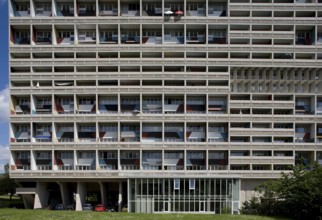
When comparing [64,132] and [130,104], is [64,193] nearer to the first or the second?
[64,132]

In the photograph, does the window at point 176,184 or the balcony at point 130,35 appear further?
the balcony at point 130,35

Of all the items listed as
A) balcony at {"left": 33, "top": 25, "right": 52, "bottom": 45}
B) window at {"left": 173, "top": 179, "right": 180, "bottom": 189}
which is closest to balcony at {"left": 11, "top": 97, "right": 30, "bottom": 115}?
balcony at {"left": 33, "top": 25, "right": 52, "bottom": 45}

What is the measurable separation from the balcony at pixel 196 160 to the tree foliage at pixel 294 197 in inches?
344

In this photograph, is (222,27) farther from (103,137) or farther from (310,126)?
(103,137)

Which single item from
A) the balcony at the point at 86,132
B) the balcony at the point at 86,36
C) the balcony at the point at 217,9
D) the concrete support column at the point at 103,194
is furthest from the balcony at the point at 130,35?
the concrete support column at the point at 103,194

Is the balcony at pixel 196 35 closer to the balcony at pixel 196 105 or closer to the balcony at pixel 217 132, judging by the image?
the balcony at pixel 196 105

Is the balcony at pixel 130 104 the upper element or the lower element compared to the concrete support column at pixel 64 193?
upper

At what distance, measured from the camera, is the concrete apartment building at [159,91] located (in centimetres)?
4412

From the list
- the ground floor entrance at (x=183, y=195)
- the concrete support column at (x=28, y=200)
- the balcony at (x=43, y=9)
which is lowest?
the concrete support column at (x=28, y=200)

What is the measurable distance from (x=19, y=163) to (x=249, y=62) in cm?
4051

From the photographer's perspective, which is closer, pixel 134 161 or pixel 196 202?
pixel 196 202

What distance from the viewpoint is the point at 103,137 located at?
45.2 metres

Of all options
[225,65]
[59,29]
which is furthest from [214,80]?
[59,29]

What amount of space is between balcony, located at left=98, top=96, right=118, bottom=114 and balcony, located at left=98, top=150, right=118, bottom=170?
6.65 meters
